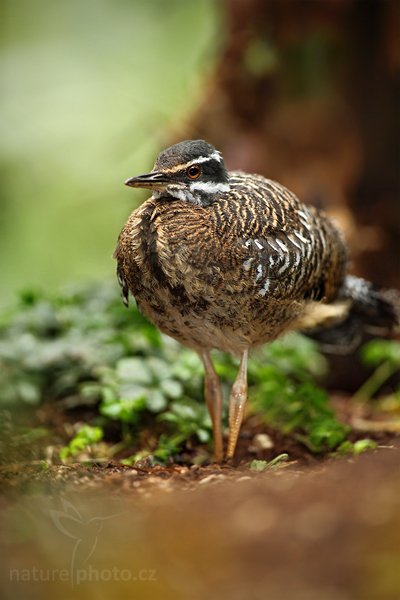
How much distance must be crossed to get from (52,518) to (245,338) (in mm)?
1931

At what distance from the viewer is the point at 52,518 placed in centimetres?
306

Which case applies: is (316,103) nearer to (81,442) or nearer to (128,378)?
(128,378)

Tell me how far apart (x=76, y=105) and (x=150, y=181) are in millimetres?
9903

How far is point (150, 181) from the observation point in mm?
4406

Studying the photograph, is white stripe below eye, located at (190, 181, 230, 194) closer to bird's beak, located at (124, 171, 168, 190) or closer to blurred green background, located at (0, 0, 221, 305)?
bird's beak, located at (124, 171, 168, 190)

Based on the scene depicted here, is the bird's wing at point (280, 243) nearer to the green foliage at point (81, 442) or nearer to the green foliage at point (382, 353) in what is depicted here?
the green foliage at point (382, 353)

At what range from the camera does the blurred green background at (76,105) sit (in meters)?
13.3

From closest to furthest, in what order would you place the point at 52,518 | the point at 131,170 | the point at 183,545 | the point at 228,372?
1. the point at 183,545
2. the point at 52,518
3. the point at 228,372
4. the point at 131,170

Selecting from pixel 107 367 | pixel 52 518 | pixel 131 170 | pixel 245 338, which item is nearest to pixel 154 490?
pixel 52 518

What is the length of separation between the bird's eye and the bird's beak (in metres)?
0.15

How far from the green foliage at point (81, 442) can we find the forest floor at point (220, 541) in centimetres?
126

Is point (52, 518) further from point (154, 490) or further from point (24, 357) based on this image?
point (24, 357)

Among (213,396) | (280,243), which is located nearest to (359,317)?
(213,396)

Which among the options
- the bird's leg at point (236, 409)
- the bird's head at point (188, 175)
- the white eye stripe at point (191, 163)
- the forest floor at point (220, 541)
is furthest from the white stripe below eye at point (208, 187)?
the forest floor at point (220, 541)
